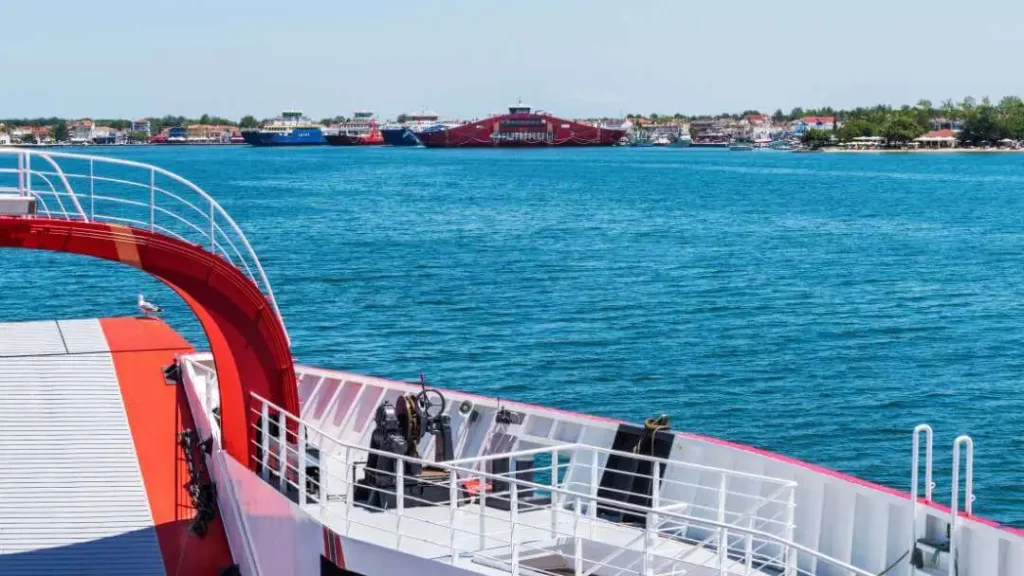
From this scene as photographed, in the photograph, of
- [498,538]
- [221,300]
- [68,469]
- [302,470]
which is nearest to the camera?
[498,538]

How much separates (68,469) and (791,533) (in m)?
12.7

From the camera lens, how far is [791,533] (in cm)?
1453

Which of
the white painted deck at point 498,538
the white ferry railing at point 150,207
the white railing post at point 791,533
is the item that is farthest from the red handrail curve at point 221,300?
the white railing post at point 791,533

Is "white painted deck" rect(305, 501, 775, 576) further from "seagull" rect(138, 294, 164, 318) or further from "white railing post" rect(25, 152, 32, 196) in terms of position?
"seagull" rect(138, 294, 164, 318)

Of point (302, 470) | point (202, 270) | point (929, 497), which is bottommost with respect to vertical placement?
point (302, 470)

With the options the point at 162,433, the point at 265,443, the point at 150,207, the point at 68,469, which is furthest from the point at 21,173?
the point at 162,433

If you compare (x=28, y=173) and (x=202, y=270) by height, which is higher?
(x=28, y=173)

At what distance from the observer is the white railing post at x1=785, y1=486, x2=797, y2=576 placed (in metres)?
13.4

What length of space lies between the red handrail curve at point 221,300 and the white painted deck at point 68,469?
2289mm

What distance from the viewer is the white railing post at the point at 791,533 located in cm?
1343

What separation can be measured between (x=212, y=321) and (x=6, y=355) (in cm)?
900

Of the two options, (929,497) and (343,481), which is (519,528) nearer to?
(343,481)

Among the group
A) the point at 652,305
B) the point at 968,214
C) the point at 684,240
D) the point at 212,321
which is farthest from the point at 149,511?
the point at 968,214

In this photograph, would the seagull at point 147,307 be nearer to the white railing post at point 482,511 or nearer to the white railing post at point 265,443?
the white railing post at point 265,443
